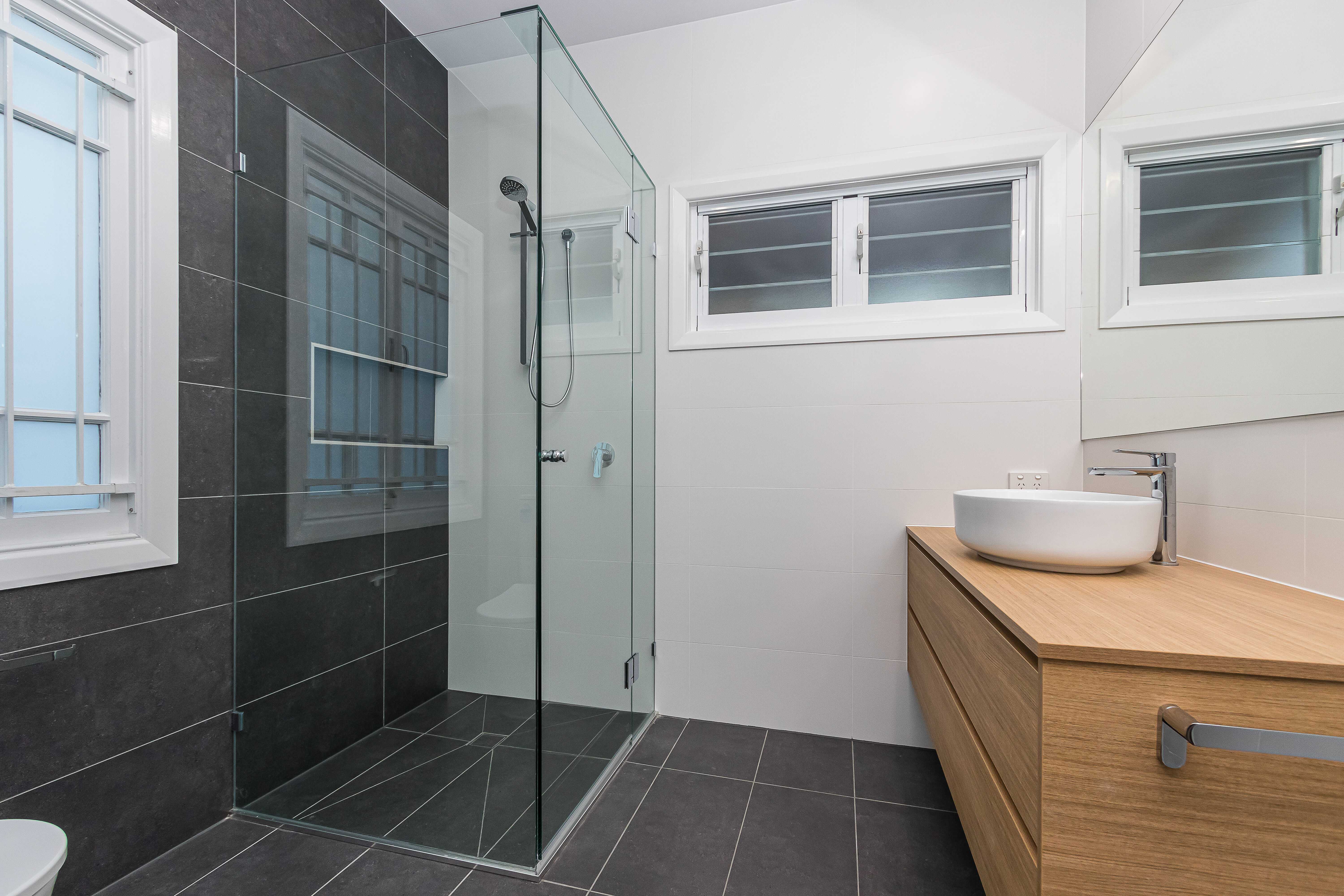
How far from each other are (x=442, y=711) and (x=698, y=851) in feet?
2.46

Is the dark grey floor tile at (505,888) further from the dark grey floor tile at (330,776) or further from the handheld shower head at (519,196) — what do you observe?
the handheld shower head at (519,196)

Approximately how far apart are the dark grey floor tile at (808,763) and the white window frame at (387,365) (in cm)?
127

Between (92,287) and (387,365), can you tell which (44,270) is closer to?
(92,287)

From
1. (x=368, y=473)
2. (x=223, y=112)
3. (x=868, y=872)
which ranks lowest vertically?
(x=868, y=872)

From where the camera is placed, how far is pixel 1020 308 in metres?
2.02

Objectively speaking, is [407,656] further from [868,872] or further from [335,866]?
[868,872]

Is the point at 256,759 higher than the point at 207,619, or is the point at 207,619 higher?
the point at 207,619

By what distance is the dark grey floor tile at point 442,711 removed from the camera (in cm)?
148

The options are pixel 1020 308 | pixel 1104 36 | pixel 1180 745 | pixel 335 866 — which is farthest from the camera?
pixel 1020 308

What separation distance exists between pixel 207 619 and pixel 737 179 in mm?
2182

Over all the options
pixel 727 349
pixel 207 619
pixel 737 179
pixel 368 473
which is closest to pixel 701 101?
pixel 737 179

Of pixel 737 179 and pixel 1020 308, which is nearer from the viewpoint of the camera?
pixel 1020 308

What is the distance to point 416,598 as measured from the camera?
5.04ft

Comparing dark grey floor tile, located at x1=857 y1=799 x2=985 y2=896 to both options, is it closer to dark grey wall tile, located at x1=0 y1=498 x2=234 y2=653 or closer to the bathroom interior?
the bathroom interior
